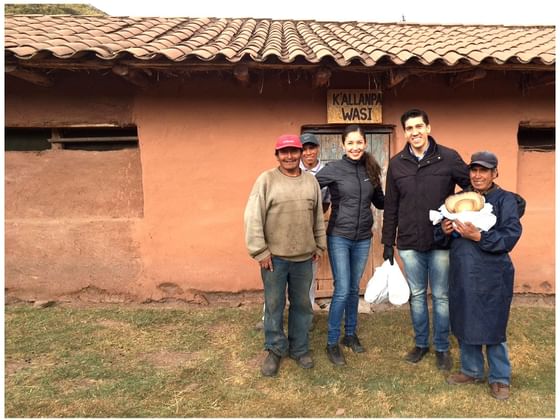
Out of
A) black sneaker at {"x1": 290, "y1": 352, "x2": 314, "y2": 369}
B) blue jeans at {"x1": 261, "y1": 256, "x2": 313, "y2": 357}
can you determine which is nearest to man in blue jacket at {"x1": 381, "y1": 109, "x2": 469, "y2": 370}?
blue jeans at {"x1": 261, "y1": 256, "x2": 313, "y2": 357}

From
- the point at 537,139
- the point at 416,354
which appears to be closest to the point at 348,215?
the point at 416,354

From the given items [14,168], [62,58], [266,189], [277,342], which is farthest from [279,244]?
[14,168]

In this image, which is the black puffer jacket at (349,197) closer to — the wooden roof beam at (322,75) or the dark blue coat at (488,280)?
the dark blue coat at (488,280)

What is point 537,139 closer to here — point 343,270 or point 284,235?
point 343,270

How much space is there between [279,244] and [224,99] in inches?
86.1

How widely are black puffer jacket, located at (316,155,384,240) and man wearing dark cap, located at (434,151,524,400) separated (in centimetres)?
60

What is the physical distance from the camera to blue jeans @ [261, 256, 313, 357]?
2822 millimetres

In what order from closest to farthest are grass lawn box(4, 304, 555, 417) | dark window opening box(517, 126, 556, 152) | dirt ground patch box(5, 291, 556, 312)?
grass lawn box(4, 304, 555, 417) → dirt ground patch box(5, 291, 556, 312) → dark window opening box(517, 126, 556, 152)

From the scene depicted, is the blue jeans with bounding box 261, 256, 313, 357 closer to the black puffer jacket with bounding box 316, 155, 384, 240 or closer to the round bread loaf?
the black puffer jacket with bounding box 316, 155, 384, 240

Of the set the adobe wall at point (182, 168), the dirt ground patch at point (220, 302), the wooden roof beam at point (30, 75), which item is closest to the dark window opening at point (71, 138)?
the adobe wall at point (182, 168)

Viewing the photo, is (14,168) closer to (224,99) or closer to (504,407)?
(224,99)

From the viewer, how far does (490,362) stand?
8.58 feet

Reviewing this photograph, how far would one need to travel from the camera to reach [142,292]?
14.5 feet

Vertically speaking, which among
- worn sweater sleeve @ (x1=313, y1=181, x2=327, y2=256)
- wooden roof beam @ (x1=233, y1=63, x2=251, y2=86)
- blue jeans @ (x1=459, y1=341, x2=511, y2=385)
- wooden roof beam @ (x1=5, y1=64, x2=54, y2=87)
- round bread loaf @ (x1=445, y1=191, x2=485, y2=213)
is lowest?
blue jeans @ (x1=459, y1=341, x2=511, y2=385)
